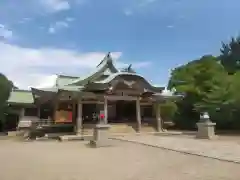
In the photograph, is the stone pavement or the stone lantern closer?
the stone pavement

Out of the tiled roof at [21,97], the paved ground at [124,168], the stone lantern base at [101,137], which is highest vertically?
the tiled roof at [21,97]

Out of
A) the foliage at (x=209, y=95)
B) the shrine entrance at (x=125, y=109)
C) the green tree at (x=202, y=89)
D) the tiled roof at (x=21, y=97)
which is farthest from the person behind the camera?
the tiled roof at (x=21, y=97)

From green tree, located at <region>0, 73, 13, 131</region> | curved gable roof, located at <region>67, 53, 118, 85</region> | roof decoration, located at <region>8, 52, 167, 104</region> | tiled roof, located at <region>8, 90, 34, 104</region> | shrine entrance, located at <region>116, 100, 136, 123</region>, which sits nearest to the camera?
roof decoration, located at <region>8, 52, 167, 104</region>

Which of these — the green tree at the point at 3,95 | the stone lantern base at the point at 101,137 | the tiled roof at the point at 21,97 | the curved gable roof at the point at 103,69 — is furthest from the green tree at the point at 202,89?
the green tree at the point at 3,95

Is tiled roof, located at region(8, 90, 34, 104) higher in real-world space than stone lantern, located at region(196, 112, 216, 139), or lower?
higher

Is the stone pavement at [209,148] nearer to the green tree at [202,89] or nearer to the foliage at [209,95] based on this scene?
the foliage at [209,95]

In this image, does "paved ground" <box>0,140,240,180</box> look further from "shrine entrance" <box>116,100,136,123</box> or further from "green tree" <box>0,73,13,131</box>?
"green tree" <box>0,73,13,131</box>

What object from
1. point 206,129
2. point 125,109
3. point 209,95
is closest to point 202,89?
point 209,95

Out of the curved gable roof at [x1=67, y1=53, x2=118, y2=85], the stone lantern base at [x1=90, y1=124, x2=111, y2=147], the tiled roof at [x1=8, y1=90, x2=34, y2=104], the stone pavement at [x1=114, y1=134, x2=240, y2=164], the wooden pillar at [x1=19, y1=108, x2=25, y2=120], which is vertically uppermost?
the curved gable roof at [x1=67, y1=53, x2=118, y2=85]

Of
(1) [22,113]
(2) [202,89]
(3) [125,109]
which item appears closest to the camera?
(2) [202,89]

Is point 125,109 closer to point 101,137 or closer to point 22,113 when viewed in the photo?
point 22,113

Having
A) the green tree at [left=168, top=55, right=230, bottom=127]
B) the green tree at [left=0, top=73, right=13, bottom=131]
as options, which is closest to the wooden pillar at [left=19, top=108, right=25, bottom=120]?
the green tree at [left=0, top=73, right=13, bottom=131]

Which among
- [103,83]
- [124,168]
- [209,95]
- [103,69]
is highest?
[103,69]

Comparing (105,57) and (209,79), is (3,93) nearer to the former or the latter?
(105,57)
